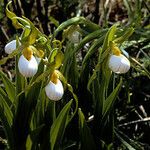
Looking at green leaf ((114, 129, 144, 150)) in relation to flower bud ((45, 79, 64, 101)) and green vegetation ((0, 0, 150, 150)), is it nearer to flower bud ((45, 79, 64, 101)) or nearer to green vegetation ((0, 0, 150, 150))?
green vegetation ((0, 0, 150, 150))

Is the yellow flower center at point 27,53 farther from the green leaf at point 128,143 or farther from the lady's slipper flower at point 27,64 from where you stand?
the green leaf at point 128,143

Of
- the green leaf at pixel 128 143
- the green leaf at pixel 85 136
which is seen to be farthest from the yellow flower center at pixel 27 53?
the green leaf at pixel 128 143

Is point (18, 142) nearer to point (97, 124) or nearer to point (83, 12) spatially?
point (97, 124)

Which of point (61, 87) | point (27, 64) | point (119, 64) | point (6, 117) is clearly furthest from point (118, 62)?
point (6, 117)

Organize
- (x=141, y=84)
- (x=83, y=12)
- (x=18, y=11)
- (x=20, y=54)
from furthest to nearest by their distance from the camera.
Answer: (x=83, y=12) → (x=18, y=11) → (x=141, y=84) → (x=20, y=54)

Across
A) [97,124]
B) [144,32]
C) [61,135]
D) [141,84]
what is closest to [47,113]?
[61,135]

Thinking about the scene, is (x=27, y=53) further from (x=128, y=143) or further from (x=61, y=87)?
(x=128, y=143)

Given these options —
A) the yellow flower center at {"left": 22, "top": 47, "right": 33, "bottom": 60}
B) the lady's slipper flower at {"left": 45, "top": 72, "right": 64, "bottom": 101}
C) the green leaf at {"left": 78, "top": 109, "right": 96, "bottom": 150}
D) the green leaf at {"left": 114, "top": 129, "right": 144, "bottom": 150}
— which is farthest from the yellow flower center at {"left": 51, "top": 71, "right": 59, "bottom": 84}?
the green leaf at {"left": 114, "top": 129, "right": 144, "bottom": 150}
